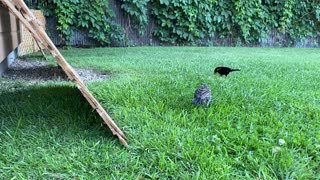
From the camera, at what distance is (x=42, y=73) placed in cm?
325

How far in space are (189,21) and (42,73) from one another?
516cm

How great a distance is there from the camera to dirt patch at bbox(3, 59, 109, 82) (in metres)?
2.94

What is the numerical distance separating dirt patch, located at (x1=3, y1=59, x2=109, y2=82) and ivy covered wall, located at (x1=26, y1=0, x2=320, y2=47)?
326 centimetres

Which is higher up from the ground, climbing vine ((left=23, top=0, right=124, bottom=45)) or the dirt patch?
climbing vine ((left=23, top=0, right=124, bottom=45))

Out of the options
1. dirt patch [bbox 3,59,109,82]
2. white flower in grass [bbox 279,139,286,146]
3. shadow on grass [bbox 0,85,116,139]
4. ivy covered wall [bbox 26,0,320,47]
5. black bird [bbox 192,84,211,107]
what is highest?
ivy covered wall [bbox 26,0,320,47]

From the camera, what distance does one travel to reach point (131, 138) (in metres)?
1.47

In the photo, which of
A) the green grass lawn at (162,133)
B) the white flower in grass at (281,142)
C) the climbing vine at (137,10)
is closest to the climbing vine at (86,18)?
the climbing vine at (137,10)

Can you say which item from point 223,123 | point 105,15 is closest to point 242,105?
point 223,123

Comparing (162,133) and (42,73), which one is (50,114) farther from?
(42,73)

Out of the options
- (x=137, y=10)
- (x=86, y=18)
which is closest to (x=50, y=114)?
(x=86, y=18)

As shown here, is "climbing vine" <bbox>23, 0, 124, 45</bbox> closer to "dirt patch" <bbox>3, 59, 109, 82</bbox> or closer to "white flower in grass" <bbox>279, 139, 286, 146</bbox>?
"dirt patch" <bbox>3, 59, 109, 82</bbox>

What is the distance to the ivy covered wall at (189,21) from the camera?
A: 270 inches

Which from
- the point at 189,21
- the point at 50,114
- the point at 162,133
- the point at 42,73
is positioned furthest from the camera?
→ the point at 189,21

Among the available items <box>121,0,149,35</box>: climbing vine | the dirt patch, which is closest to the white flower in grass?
the dirt patch
